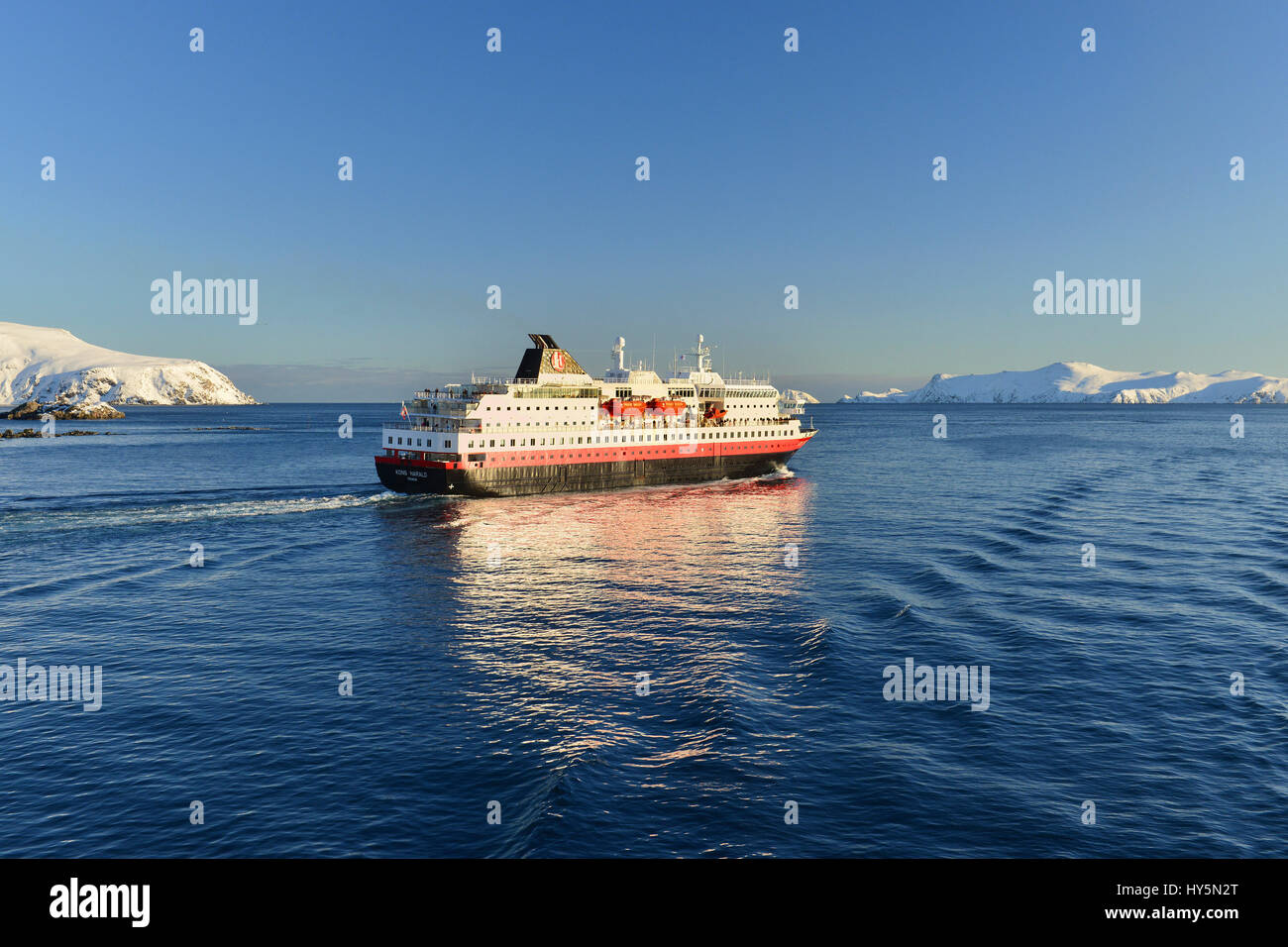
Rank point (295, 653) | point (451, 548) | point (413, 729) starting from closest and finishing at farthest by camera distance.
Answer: point (413, 729) → point (295, 653) → point (451, 548)

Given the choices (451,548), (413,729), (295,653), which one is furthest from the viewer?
(451,548)

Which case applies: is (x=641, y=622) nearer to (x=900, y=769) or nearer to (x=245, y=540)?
(x=900, y=769)

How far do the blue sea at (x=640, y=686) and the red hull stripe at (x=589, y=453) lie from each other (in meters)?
10.5

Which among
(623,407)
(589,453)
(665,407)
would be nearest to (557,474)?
(589,453)

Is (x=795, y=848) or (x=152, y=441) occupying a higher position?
(x=152, y=441)

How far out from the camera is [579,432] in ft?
267

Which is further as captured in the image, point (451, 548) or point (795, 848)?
point (451, 548)

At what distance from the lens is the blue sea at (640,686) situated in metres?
18.9

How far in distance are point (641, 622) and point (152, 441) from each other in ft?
534

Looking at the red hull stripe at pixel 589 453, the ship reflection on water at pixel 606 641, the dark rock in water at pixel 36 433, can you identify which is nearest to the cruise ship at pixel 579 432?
the red hull stripe at pixel 589 453

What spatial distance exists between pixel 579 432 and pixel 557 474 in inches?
227

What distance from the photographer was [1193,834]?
1844cm

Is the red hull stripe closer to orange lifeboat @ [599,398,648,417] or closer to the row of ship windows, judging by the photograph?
the row of ship windows
